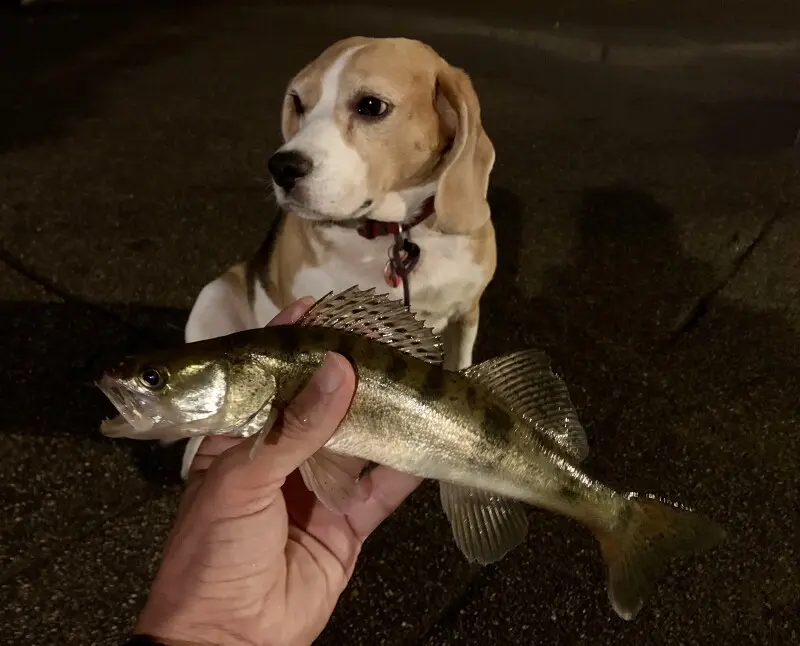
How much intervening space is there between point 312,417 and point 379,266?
886 millimetres

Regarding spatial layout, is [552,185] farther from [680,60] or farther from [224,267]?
[680,60]

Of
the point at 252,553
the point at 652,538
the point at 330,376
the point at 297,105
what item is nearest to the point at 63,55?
the point at 297,105

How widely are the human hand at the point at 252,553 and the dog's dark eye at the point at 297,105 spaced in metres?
0.64

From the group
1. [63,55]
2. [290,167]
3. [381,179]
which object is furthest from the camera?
[63,55]

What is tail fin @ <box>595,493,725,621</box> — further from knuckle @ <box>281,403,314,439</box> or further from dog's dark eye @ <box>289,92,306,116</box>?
dog's dark eye @ <box>289,92,306,116</box>

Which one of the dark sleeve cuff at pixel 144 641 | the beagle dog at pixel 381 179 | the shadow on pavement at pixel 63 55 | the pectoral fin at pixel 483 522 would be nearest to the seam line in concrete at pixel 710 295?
the beagle dog at pixel 381 179

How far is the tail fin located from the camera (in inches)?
40.6

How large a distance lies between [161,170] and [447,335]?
67.4 inches

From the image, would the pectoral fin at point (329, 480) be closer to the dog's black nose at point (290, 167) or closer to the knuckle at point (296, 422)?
the knuckle at point (296, 422)

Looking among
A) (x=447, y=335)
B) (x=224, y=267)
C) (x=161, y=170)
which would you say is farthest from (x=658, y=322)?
(x=161, y=170)

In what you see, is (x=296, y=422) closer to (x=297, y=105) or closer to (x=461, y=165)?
(x=461, y=165)

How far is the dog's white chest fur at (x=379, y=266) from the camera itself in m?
1.66

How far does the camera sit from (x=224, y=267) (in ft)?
8.14

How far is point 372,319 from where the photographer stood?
3.00 ft
